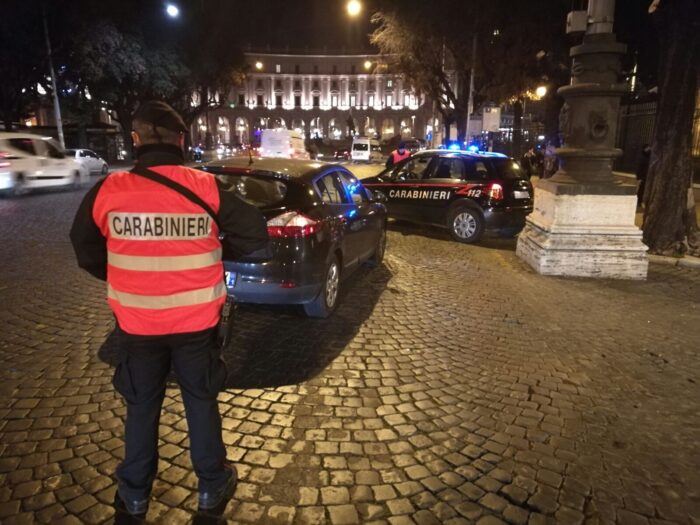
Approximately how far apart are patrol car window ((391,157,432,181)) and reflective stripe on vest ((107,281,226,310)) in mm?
8918

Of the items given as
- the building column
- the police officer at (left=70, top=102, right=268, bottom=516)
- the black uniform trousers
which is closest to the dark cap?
the police officer at (left=70, top=102, right=268, bottom=516)

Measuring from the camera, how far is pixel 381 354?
479cm

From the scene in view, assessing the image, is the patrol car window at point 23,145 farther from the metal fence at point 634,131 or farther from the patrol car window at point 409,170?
the metal fence at point 634,131

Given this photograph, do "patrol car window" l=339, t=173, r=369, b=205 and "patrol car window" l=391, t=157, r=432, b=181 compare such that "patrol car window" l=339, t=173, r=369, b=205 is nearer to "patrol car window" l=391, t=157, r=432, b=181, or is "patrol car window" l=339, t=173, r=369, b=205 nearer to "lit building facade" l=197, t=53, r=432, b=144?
"patrol car window" l=391, t=157, r=432, b=181

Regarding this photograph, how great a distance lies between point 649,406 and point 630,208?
441 cm

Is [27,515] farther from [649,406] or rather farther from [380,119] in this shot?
[380,119]

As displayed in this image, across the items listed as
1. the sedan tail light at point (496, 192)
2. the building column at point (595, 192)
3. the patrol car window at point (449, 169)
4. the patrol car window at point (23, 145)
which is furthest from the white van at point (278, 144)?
the building column at point (595, 192)

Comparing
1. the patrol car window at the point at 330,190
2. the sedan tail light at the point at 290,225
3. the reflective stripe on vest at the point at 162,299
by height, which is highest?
the patrol car window at the point at 330,190

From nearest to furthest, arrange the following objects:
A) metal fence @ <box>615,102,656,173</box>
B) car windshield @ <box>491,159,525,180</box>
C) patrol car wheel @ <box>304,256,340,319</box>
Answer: patrol car wheel @ <box>304,256,340,319</box>
car windshield @ <box>491,159,525,180</box>
metal fence @ <box>615,102,656,173</box>

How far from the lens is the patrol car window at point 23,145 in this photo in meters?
15.9

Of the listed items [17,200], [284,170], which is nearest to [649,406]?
[284,170]

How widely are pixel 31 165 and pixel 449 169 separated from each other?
41.2 ft

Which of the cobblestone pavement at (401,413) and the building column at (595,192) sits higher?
the building column at (595,192)

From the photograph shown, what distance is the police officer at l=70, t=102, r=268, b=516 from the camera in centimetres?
239
